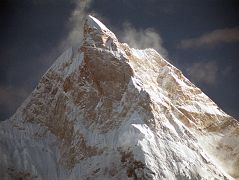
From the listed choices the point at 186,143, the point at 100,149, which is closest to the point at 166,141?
the point at 186,143

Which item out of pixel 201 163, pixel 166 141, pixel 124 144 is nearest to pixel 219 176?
pixel 201 163

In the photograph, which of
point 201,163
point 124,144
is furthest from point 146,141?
point 201,163

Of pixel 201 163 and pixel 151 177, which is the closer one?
pixel 151 177

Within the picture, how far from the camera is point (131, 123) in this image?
194m

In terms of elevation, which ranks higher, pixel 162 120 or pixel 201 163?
pixel 162 120

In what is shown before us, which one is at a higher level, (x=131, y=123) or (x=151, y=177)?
(x=131, y=123)

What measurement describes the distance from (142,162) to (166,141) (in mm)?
16435

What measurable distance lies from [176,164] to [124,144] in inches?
669

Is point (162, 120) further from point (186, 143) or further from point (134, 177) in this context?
point (134, 177)

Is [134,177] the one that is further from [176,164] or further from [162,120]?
[162,120]

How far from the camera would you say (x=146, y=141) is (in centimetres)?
18562

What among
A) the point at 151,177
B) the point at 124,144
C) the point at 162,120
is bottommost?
the point at 151,177

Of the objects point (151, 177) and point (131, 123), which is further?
point (131, 123)

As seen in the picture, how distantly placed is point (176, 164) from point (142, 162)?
1223cm
